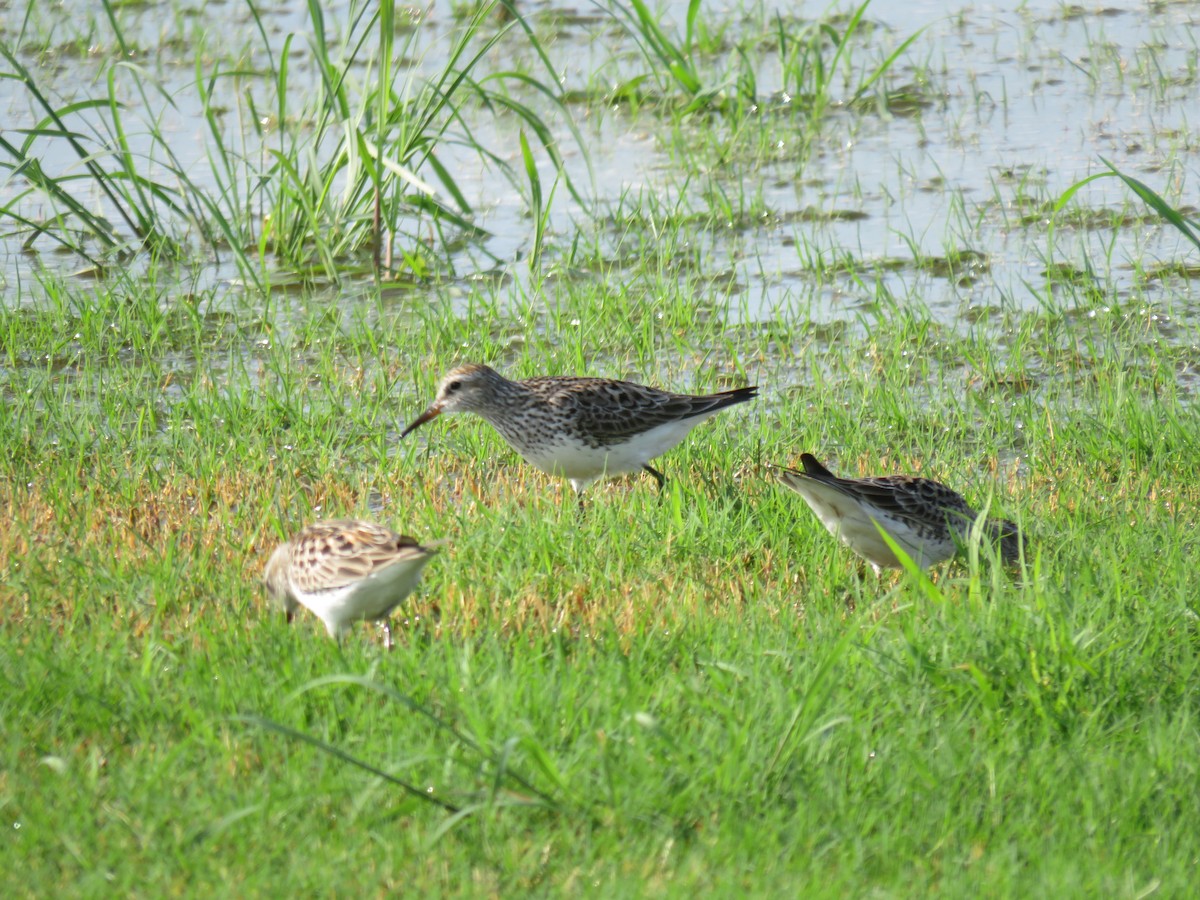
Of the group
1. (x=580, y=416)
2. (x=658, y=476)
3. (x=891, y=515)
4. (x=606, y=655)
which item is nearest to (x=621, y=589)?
(x=606, y=655)

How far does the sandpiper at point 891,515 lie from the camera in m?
6.23

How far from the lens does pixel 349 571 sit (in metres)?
5.33

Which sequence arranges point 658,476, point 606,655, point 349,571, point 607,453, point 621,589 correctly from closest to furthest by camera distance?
1. point 349,571
2. point 606,655
3. point 621,589
4. point 607,453
5. point 658,476

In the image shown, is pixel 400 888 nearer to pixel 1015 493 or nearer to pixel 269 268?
pixel 1015 493

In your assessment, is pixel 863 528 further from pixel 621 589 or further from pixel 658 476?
pixel 658 476

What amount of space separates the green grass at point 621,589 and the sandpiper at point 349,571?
0.67ft

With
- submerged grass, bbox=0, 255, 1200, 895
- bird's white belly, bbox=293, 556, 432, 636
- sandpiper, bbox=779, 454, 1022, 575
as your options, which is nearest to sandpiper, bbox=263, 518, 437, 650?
bird's white belly, bbox=293, 556, 432, 636

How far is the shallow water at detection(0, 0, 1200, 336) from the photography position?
10.2 metres

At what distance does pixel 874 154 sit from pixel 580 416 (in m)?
5.74

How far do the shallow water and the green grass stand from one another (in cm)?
10

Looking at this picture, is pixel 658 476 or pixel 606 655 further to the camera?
pixel 658 476

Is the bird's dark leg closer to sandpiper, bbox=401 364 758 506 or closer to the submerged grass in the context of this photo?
sandpiper, bbox=401 364 758 506

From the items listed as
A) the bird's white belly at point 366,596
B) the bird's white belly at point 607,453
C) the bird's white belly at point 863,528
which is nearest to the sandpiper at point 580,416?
the bird's white belly at point 607,453

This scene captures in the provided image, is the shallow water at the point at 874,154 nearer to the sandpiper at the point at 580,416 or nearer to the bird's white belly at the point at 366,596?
the sandpiper at the point at 580,416
